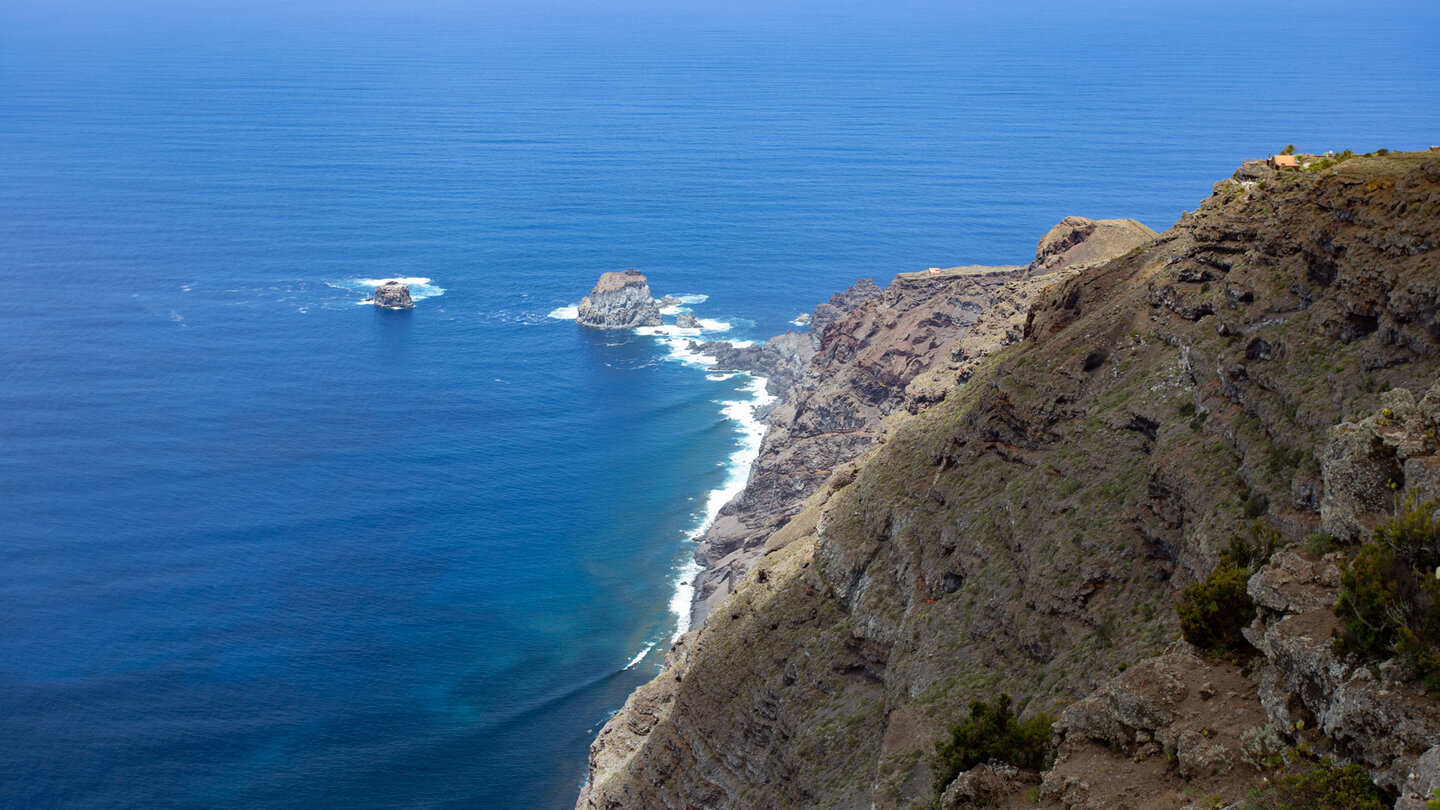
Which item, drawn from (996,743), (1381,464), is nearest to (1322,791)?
(1381,464)

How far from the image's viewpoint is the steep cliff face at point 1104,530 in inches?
1303

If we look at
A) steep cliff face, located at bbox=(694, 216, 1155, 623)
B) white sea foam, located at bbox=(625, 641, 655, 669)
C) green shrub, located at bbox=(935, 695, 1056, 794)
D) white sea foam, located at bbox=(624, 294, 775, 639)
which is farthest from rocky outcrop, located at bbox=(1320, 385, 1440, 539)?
white sea foam, located at bbox=(624, 294, 775, 639)

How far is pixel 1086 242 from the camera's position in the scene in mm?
119438

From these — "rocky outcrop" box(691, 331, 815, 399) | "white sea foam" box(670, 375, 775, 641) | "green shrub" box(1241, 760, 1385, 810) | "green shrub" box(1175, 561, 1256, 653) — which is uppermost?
"green shrub" box(1175, 561, 1256, 653)

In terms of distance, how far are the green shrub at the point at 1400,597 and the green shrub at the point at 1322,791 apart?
2.70 m

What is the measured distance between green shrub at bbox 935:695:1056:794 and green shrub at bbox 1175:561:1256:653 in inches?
251

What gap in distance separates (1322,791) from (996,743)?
1271 cm

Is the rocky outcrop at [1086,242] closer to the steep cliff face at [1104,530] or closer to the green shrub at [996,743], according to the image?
the steep cliff face at [1104,530]

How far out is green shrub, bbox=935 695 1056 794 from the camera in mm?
38125

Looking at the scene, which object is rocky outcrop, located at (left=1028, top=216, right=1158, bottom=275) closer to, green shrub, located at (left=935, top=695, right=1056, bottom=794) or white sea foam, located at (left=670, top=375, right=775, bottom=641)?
white sea foam, located at (left=670, top=375, right=775, bottom=641)

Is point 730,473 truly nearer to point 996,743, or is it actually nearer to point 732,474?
point 732,474

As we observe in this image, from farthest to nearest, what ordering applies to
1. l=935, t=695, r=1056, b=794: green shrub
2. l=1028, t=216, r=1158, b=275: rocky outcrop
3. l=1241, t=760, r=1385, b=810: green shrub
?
l=1028, t=216, r=1158, b=275: rocky outcrop < l=935, t=695, r=1056, b=794: green shrub < l=1241, t=760, r=1385, b=810: green shrub

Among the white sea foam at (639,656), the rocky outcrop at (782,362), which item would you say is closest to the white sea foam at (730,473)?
the white sea foam at (639,656)

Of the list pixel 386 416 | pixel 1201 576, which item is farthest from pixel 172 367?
pixel 1201 576
